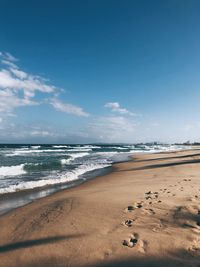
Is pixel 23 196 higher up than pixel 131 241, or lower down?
lower down

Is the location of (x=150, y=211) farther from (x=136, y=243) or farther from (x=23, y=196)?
(x=23, y=196)

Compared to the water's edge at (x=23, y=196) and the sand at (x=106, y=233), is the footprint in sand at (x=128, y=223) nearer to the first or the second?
the sand at (x=106, y=233)

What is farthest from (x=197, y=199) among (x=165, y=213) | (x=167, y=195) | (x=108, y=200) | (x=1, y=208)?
(x=1, y=208)

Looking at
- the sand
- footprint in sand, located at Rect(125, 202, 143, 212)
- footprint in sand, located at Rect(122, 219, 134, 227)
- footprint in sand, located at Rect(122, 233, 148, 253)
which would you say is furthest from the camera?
footprint in sand, located at Rect(125, 202, 143, 212)

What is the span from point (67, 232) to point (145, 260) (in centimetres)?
204

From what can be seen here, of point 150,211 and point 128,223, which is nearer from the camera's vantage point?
point 128,223

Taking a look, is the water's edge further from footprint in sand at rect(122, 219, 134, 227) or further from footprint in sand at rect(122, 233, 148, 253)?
footprint in sand at rect(122, 233, 148, 253)

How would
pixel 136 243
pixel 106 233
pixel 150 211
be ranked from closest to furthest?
pixel 136 243 → pixel 106 233 → pixel 150 211

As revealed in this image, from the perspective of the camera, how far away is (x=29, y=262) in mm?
4551

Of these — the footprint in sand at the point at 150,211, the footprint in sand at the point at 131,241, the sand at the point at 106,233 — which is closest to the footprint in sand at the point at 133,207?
the sand at the point at 106,233

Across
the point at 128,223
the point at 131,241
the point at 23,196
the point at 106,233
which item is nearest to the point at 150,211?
the point at 128,223

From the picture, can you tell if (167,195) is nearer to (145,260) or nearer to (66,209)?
(66,209)

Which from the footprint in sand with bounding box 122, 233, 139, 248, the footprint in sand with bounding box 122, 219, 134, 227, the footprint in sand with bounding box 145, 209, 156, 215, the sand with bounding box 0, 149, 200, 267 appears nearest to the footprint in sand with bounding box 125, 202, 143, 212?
the sand with bounding box 0, 149, 200, 267

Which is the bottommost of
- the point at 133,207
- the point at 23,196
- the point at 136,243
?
the point at 23,196
